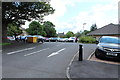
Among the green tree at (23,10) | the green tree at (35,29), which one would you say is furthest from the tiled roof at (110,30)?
the green tree at (35,29)

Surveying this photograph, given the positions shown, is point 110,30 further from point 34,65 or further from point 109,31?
point 34,65

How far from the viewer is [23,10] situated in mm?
19406

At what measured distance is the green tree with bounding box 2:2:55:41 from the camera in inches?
723

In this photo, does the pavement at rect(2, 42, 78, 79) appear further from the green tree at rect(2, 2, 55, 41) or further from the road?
the green tree at rect(2, 2, 55, 41)

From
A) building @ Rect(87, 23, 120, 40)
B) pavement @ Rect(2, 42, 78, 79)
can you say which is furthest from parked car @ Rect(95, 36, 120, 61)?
building @ Rect(87, 23, 120, 40)

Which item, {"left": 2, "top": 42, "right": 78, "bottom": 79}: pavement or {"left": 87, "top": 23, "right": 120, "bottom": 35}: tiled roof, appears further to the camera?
{"left": 87, "top": 23, "right": 120, "bottom": 35}: tiled roof

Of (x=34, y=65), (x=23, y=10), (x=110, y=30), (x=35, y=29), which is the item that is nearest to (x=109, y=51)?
(x=34, y=65)

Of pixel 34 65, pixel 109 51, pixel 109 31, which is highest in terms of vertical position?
pixel 109 31

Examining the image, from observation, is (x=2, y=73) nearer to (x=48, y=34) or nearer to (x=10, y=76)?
(x=10, y=76)

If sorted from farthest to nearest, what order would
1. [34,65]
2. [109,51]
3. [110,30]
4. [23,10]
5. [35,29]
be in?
[35,29]
[110,30]
[23,10]
[109,51]
[34,65]

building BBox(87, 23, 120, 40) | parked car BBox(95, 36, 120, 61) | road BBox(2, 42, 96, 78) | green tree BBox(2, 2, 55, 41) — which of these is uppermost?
green tree BBox(2, 2, 55, 41)

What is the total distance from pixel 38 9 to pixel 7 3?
4801 millimetres

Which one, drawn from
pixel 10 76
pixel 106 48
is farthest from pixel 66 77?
pixel 106 48

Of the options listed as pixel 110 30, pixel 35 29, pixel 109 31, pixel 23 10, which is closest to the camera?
pixel 23 10
